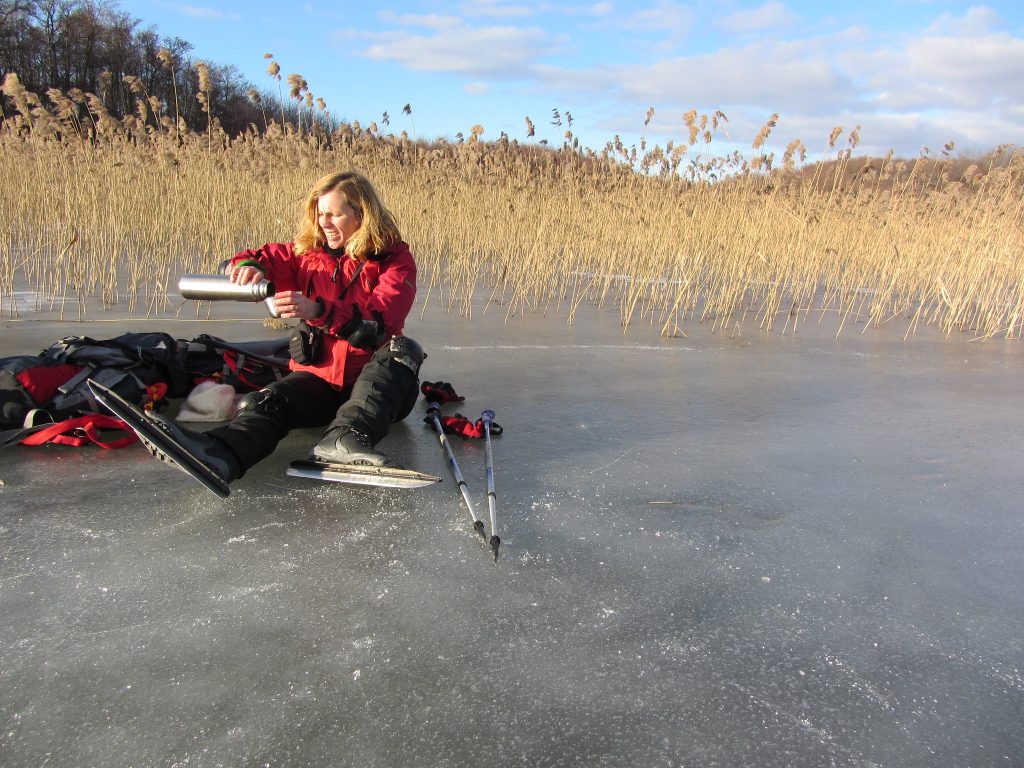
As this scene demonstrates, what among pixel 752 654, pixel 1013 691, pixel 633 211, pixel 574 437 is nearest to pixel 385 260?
pixel 574 437

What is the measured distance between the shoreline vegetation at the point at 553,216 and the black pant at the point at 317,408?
2.78m

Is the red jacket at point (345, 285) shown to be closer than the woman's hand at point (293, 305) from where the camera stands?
No

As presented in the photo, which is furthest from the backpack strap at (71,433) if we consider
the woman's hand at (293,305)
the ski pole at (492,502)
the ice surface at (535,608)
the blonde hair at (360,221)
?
the ski pole at (492,502)

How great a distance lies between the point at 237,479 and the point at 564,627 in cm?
109

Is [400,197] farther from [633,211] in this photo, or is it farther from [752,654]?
[752,654]

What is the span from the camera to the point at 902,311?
646 cm

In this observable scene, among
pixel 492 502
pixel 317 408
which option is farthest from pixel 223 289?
pixel 492 502

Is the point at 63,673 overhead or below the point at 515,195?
below

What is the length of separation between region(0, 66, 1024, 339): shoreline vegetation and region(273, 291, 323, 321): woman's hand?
9.91 ft

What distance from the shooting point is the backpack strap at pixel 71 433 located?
2211 mm

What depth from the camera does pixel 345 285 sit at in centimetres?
272

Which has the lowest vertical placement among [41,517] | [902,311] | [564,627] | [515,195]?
[41,517]

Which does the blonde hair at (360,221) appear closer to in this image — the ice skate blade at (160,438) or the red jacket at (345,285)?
the red jacket at (345,285)

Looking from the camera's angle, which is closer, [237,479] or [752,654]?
[752,654]
